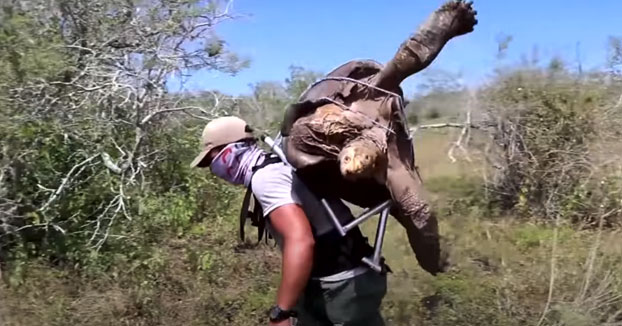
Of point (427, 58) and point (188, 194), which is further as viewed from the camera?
point (188, 194)

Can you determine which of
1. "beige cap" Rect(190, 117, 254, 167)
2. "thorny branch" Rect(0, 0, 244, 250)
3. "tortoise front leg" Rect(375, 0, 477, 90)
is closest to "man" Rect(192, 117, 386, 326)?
"beige cap" Rect(190, 117, 254, 167)

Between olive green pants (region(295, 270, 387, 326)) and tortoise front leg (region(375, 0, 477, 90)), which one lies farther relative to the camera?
olive green pants (region(295, 270, 387, 326))

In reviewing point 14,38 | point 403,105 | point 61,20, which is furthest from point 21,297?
point 403,105

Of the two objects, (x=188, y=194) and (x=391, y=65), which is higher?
(x=391, y=65)

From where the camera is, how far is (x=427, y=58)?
8.96 ft

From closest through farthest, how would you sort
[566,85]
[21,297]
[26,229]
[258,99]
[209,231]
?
[21,297]
[26,229]
[209,231]
[258,99]
[566,85]

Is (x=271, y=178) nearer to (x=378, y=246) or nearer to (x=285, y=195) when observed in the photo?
(x=285, y=195)

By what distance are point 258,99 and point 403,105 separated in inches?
281

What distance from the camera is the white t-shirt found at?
112 inches

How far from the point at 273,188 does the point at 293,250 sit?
0.25 m

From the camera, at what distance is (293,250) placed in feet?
8.89

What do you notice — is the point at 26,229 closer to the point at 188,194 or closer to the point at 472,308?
the point at 188,194

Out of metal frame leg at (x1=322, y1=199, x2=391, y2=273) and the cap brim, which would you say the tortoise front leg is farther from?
the cap brim

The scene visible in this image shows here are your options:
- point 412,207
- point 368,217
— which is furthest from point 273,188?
point 412,207
